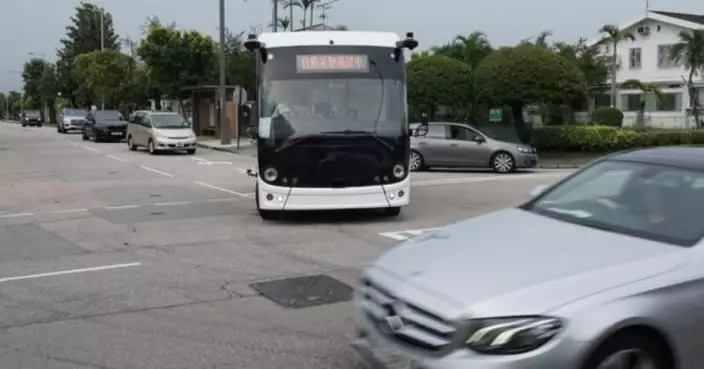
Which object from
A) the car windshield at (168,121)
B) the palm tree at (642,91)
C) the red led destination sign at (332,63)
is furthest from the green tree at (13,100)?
the red led destination sign at (332,63)

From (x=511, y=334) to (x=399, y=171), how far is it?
7949 mm

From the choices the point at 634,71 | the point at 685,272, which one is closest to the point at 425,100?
the point at 685,272

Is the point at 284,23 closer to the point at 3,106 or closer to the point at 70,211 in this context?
the point at 70,211

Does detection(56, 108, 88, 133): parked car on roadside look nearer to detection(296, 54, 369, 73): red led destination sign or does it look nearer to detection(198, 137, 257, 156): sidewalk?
detection(198, 137, 257, 156): sidewalk

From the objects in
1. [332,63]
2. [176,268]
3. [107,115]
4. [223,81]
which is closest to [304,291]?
[176,268]

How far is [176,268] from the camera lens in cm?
856

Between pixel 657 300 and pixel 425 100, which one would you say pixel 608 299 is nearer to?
pixel 657 300

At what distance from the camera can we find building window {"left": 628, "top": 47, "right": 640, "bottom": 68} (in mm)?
53375

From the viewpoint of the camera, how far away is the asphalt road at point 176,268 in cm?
568

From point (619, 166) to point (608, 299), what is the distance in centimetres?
172

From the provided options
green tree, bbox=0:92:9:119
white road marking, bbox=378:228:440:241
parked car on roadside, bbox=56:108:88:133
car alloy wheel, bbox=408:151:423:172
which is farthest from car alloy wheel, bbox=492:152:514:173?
green tree, bbox=0:92:9:119

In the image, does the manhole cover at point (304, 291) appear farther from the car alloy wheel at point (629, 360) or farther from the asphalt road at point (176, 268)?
the car alloy wheel at point (629, 360)

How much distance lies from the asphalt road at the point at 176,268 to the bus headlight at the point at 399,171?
73cm

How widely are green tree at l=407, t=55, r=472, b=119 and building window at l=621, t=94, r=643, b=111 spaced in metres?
25.7
